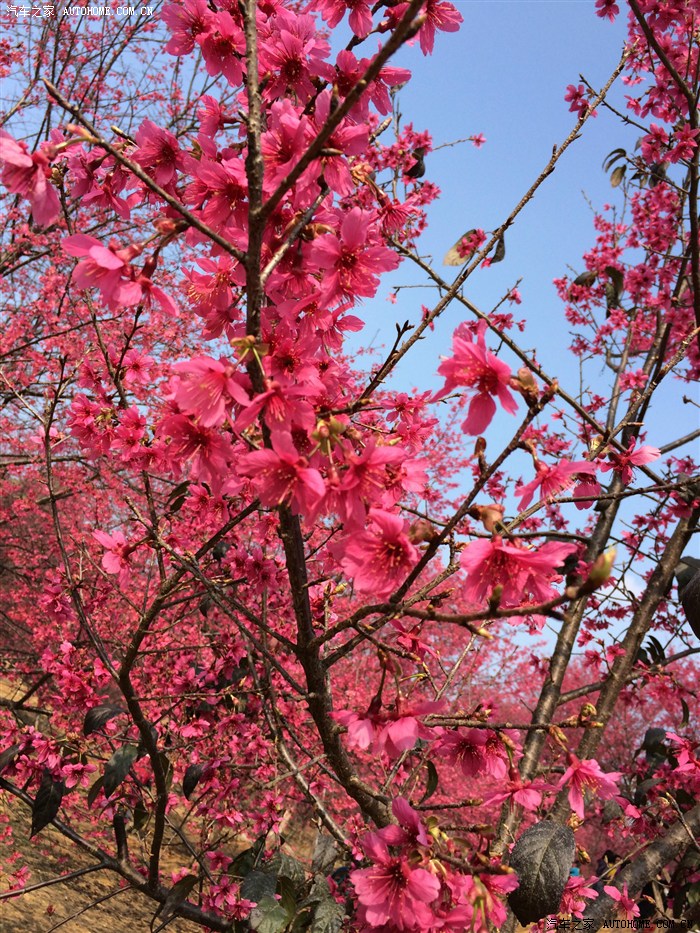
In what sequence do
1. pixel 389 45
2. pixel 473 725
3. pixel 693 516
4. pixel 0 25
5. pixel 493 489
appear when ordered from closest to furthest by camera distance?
pixel 389 45 < pixel 473 725 < pixel 693 516 < pixel 493 489 < pixel 0 25

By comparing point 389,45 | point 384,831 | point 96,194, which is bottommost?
point 384,831

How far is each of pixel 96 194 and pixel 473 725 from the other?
145 cm

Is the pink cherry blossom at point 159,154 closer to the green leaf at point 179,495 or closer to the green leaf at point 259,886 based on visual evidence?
the green leaf at point 179,495

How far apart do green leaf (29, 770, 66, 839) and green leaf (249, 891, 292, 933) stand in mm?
1191

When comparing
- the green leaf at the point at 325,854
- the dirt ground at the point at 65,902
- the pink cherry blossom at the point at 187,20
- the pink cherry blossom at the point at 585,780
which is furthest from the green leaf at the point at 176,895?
the dirt ground at the point at 65,902

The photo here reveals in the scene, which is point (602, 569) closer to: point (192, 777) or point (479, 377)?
point (479, 377)

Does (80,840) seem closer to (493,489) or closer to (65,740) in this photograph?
(65,740)

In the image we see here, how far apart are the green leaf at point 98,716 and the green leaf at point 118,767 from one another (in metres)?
0.14

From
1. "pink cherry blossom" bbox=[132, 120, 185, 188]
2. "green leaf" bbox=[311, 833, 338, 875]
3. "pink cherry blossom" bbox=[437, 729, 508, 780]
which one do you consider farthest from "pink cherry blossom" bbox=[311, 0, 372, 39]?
"green leaf" bbox=[311, 833, 338, 875]

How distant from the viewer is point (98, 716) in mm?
2387

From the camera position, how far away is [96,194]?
1.39m

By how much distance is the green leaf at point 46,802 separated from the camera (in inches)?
97.7

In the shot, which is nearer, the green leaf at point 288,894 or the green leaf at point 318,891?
the green leaf at point 288,894

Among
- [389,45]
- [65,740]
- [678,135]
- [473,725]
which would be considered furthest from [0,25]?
[473,725]
